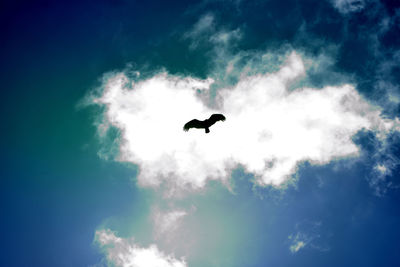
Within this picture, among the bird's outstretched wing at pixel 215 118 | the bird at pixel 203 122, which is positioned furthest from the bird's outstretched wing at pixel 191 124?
the bird's outstretched wing at pixel 215 118

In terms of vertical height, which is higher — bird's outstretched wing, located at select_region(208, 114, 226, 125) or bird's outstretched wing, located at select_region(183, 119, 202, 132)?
→ bird's outstretched wing, located at select_region(208, 114, 226, 125)

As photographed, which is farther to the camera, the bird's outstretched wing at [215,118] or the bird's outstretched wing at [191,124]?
the bird's outstretched wing at [215,118]

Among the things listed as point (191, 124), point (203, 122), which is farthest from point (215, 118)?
point (191, 124)

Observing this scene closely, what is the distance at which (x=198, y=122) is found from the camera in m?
16.1

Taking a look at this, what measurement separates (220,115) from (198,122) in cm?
156

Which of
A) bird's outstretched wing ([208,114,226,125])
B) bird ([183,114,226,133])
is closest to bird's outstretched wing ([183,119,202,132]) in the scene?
bird ([183,114,226,133])

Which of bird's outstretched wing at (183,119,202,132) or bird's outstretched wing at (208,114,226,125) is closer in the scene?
bird's outstretched wing at (183,119,202,132)

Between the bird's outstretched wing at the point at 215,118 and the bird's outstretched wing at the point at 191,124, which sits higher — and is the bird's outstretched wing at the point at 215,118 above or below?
above

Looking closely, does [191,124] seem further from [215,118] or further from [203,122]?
[215,118]

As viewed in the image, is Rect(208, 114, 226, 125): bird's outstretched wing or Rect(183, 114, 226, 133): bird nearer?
Rect(183, 114, 226, 133): bird

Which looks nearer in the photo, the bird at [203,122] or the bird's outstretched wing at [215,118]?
the bird at [203,122]

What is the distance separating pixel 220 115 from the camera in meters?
16.2

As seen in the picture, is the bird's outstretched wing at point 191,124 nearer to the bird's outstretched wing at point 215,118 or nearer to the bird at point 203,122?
the bird at point 203,122

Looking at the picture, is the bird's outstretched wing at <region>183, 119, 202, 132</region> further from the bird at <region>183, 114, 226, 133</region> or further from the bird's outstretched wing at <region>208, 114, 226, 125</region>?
the bird's outstretched wing at <region>208, 114, 226, 125</region>
